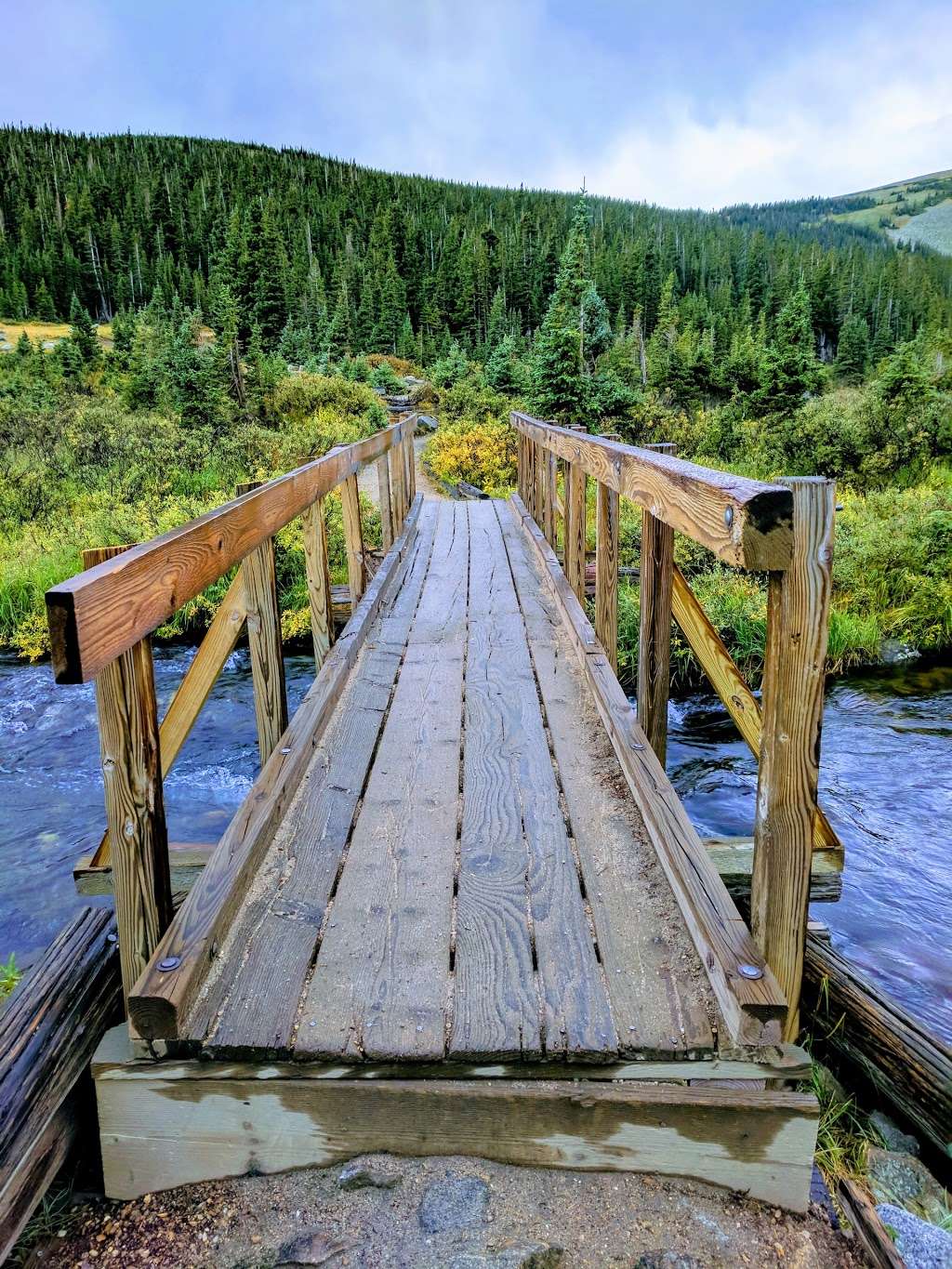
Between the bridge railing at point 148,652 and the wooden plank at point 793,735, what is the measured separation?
1.28 metres

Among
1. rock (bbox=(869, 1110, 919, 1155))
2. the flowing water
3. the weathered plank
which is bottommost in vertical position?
the flowing water

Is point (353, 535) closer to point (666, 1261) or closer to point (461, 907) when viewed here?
point (461, 907)

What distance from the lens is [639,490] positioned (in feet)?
8.83

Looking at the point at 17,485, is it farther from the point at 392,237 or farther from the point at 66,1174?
the point at 392,237

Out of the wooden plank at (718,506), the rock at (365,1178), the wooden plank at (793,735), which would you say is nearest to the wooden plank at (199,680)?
the rock at (365,1178)

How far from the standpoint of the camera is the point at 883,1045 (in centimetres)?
265

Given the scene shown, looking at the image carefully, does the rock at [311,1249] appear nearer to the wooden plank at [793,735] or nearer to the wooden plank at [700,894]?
the wooden plank at [700,894]

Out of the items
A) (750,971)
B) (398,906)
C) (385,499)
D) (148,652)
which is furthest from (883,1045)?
(385,499)

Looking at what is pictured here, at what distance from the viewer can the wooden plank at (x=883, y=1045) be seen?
2490 millimetres

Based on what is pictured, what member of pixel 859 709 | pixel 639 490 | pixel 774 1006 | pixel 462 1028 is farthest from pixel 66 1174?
pixel 859 709

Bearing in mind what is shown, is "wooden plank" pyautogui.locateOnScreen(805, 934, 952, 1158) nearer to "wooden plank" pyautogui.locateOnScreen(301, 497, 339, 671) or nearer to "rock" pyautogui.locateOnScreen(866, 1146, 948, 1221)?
"rock" pyautogui.locateOnScreen(866, 1146, 948, 1221)

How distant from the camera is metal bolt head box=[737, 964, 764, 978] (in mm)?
1746

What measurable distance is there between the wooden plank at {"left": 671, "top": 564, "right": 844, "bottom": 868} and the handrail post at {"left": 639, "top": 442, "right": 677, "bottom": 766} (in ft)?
0.62

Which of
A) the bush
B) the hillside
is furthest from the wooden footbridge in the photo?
the hillside
